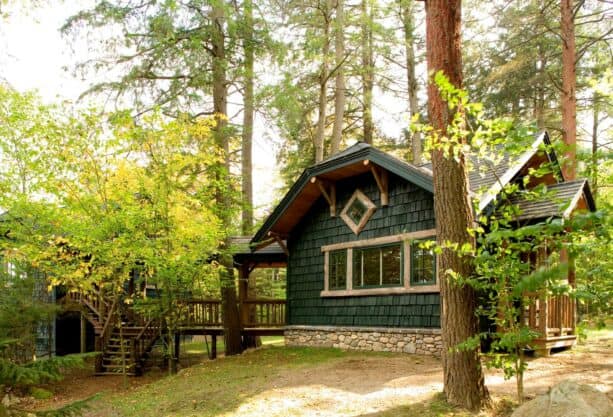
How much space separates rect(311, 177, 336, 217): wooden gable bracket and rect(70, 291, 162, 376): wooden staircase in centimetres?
547

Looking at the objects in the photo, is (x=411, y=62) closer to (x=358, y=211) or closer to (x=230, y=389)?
(x=358, y=211)

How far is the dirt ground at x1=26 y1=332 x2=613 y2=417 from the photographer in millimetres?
7355

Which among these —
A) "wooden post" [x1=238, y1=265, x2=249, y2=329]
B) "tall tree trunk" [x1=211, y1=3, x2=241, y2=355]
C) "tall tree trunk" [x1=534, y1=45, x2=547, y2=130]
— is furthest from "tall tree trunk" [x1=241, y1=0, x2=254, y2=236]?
"tall tree trunk" [x1=534, y1=45, x2=547, y2=130]

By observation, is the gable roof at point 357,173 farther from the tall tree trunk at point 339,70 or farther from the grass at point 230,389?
the tall tree trunk at point 339,70

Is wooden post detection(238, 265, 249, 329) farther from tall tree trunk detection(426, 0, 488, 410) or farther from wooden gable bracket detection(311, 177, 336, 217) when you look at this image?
tall tree trunk detection(426, 0, 488, 410)

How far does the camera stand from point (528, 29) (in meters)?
18.1

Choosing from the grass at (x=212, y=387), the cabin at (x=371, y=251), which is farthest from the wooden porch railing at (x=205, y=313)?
the grass at (x=212, y=387)

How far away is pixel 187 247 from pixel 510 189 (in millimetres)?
7854

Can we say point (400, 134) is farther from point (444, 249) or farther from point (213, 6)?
point (444, 249)

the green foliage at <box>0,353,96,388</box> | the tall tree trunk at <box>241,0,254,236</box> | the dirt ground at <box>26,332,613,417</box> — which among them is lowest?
the dirt ground at <box>26,332,613,417</box>

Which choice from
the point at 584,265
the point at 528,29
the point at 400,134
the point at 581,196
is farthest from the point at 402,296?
the point at 400,134

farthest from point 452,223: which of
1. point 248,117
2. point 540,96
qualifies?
point 540,96

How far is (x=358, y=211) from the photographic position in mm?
13117

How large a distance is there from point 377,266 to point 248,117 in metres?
8.82
